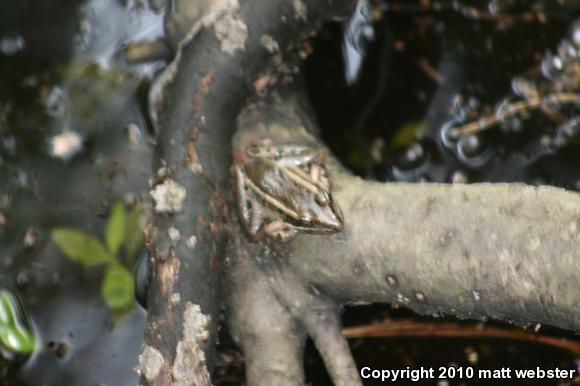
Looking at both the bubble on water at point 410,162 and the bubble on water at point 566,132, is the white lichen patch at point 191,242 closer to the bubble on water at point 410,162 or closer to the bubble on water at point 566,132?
the bubble on water at point 410,162

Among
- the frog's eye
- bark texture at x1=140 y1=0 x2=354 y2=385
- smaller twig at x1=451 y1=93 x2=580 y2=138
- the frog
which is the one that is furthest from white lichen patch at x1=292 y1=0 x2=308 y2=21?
smaller twig at x1=451 y1=93 x2=580 y2=138

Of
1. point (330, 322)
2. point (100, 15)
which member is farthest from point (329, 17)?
point (100, 15)

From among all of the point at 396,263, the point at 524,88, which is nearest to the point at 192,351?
the point at 396,263

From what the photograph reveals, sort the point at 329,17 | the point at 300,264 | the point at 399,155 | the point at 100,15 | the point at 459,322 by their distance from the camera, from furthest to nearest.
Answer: the point at 100,15
the point at 399,155
the point at 459,322
the point at 329,17
the point at 300,264

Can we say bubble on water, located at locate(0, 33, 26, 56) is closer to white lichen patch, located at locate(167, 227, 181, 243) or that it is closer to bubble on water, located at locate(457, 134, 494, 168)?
white lichen patch, located at locate(167, 227, 181, 243)

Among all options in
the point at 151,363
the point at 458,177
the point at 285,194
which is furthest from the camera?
the point at 458,177

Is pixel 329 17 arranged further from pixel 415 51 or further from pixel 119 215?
pixel 119 215

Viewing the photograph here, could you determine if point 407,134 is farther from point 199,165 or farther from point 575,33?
point 199,165

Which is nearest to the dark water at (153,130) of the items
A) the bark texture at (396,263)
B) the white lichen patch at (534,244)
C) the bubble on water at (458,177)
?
the bubble on water at (458,177)
